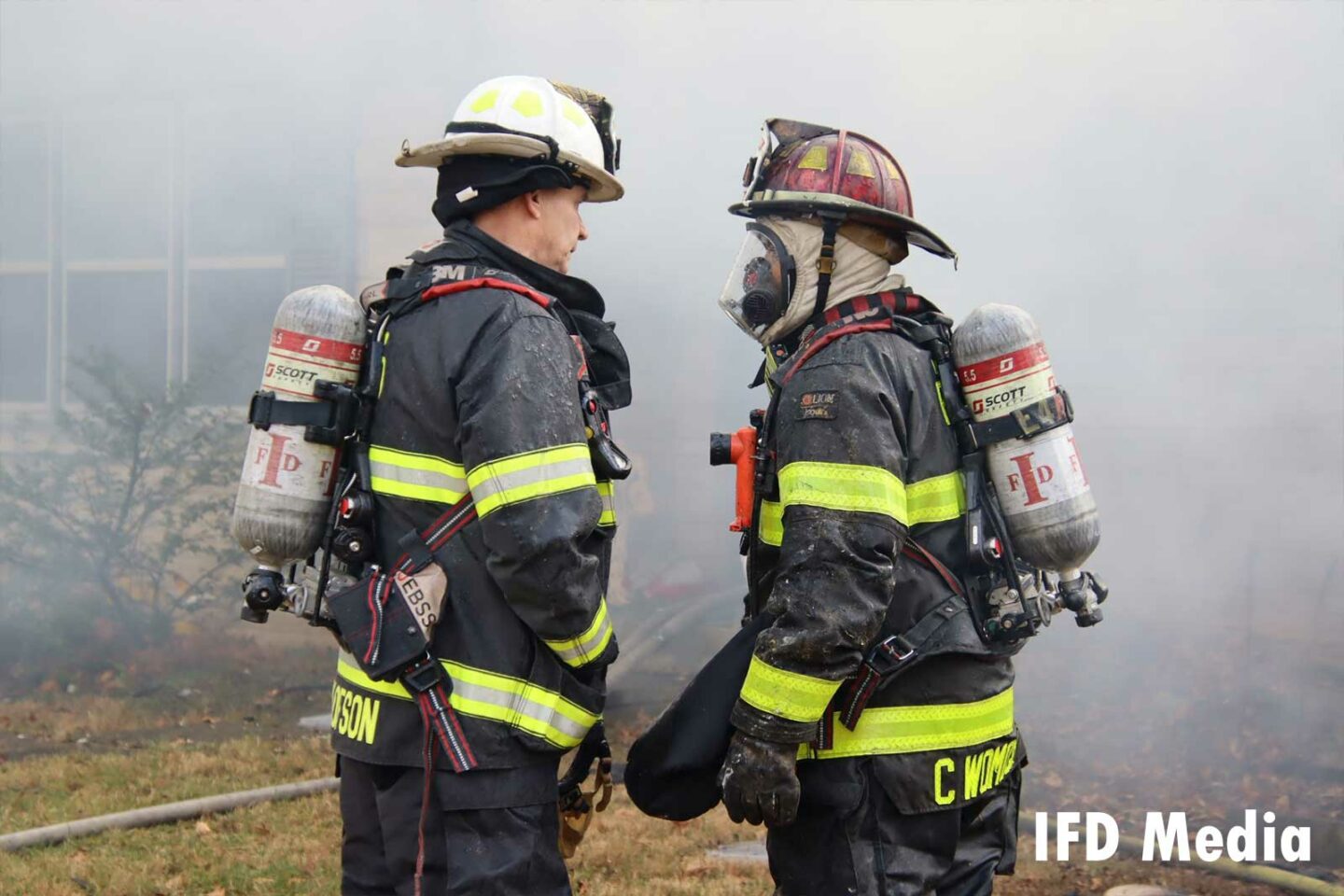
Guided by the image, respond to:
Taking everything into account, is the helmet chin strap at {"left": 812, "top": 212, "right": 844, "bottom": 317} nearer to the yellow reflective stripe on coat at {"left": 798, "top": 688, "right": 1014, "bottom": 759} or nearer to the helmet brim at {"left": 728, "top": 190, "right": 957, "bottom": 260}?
the helmet brim at {"left": 728, "top": 190, "right": 957, "bottom": 260}

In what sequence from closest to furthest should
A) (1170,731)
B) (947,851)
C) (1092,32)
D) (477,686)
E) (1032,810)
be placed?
(477,686), (947,851), (1032,810), (1170,731), (1092,32)

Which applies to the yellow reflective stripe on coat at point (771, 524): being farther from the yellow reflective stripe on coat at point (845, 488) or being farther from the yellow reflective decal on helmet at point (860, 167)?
the yellow reflective decal on helmet at point (860, 167)

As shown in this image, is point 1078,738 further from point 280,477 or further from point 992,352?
point 280,477

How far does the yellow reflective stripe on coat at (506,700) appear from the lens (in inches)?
98.5

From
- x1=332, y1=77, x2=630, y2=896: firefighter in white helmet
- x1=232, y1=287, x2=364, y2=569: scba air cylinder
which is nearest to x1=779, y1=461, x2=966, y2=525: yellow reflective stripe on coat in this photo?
x1=332, y1=77, x2=630, y2=896: firefighter in white helmet

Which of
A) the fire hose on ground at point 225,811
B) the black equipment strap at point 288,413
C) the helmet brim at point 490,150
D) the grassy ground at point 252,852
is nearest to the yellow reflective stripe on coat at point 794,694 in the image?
the black equipment strap at point 288,413

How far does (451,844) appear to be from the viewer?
8.05ft

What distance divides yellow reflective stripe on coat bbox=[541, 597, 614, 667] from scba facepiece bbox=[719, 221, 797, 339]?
0.82 metres

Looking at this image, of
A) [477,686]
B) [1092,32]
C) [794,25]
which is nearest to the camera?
[477,686]

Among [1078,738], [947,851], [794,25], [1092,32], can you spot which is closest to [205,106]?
[794,25]

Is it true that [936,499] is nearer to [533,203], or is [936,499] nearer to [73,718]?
[533,203]

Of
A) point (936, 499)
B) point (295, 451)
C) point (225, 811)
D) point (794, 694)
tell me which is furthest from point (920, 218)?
point (295, 451)

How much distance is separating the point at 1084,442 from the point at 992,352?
4434 millimetres

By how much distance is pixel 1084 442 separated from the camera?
22.9 feet
